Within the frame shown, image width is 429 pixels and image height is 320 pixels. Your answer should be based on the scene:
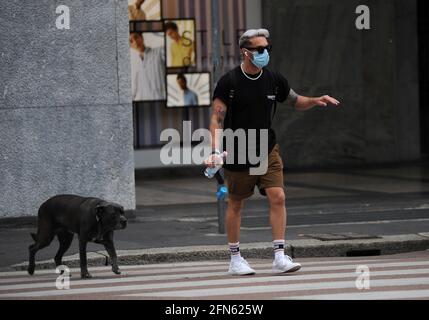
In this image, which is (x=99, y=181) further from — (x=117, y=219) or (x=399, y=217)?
(x=117, y=219)

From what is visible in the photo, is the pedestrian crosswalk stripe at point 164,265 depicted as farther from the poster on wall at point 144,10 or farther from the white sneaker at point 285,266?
the poster on wall at point 144,10

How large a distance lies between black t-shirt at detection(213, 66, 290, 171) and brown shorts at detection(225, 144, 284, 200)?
64 mm

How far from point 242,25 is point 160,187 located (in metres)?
3.61

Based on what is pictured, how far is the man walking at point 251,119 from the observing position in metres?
9.68

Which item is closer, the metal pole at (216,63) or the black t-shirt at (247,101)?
the black t-shirt at (247,101)

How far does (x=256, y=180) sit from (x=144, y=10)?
11708 millimetres

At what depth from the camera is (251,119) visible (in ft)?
31.8

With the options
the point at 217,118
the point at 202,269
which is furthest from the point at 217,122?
the point at 202,269

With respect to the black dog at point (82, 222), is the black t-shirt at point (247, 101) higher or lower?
higher

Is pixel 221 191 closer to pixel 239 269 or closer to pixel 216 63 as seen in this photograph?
pixel 216 63

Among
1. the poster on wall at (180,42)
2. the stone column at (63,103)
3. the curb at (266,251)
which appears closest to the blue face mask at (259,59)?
the curb at (266,251)

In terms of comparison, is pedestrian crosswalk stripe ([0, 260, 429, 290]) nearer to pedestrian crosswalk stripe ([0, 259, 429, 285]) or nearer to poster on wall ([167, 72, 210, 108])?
pedestrian crosswalk stripe ([0, 259, 429, 285])

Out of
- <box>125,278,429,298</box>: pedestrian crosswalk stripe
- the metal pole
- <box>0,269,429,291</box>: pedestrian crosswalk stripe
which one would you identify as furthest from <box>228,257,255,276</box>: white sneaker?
the metal pole

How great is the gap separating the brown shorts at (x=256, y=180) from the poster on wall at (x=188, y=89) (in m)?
11.7
